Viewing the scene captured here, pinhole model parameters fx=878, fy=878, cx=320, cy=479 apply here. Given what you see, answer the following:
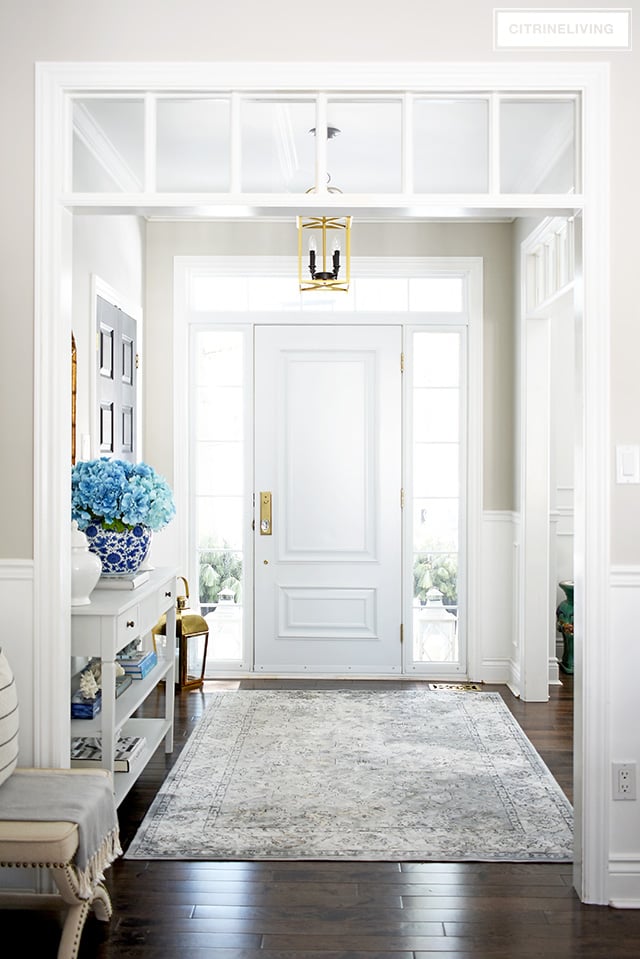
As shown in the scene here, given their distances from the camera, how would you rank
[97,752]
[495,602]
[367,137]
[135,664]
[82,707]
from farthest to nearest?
[495,602] → [135,664] → [97,752] → [82,707] → [367,137]

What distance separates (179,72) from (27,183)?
1.86 ft

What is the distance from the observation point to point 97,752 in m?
3.20

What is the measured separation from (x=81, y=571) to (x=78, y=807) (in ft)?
3.00

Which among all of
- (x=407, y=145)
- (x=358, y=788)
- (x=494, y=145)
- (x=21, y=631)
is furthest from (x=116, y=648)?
(x=494, y=145)

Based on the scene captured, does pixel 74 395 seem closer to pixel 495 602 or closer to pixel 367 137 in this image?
pixel 367 137

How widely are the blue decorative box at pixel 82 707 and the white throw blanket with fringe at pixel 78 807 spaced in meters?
0.55

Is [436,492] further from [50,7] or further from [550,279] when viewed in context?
[50,7]

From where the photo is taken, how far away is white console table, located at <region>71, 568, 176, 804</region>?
2939 millimetres

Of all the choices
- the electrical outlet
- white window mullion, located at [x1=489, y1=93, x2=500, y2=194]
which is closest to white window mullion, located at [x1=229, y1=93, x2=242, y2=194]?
white window mullion, located at [x1=489, y1=93, x2=500, y2=194]

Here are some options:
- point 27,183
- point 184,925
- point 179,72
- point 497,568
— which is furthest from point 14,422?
point 497,568

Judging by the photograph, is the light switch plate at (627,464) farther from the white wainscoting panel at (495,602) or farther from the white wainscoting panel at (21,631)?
the white wainscoting panel at (495,602)

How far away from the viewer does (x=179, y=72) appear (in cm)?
264

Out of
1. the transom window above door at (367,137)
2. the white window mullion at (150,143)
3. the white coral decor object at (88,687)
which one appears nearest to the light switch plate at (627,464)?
the transom window above door at (367,137)

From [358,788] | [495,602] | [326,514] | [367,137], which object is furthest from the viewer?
[326,514]
